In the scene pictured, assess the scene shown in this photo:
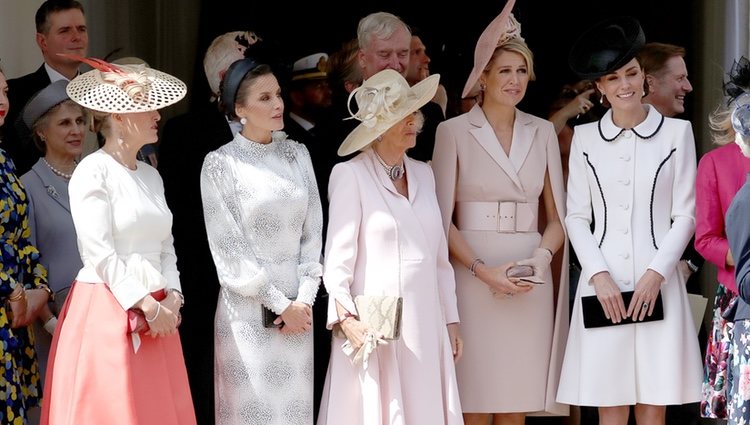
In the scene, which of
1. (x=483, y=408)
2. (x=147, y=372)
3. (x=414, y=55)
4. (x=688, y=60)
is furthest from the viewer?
(x=688, y=60)

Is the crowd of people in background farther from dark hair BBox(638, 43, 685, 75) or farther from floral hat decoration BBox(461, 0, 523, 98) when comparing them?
dark hair BBox(638, 43, 685, 75)

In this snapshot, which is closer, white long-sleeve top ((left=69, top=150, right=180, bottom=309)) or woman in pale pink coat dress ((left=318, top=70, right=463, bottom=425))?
white long-sleeve top ((left=69, top=150, right=180, bottom=309))

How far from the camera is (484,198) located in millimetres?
6316

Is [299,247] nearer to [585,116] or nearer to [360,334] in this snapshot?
[360,334]

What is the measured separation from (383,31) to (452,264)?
1198 mm

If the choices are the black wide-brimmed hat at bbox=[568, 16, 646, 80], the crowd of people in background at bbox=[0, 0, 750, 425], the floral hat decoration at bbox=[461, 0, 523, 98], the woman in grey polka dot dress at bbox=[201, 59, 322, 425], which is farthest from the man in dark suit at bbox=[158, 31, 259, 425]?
the black wide-brimmed hat at bbox=[568, 16, 646, 80]

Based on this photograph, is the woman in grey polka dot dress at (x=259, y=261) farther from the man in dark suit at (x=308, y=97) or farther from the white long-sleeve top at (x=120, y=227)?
the man in dark suit at (x=308, y=97)

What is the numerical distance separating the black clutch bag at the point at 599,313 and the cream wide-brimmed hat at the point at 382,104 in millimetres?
1128

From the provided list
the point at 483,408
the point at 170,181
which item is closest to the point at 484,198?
the point at 483,408

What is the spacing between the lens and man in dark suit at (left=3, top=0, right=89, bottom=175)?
6.99m

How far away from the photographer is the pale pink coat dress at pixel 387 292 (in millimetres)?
5746

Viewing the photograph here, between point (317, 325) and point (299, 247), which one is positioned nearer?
point (299, 247)

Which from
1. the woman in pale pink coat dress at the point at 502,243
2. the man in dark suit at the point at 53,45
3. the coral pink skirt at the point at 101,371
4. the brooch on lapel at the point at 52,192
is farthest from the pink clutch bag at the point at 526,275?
the man in dark suit at the point at 53,45

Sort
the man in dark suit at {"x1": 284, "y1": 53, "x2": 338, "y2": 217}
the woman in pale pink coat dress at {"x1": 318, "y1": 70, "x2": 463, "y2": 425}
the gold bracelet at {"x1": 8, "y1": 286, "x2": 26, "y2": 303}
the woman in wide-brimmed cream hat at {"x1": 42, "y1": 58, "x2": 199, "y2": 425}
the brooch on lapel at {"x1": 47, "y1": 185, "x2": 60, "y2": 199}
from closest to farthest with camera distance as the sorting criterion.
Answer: the woman in wide-brimmed cream hat at {"x1": 42, "y1": 58, "x2": 199, "y2": 425} < the gold bracelet at {"x1": 8, "y1": 286, "x2": 26, "y2": 303} < the woman in pale pink coat dress at {"x1": 318, "y1": 70, "x2": 463, "y2": 425} < the brooch on lapel at {"x1": 47, "y1": 185, "x2": 60, "y2": 199} < the man in dark suit at {"x1": 284, "y1": 53, "x2": 338, "y2": 217}
